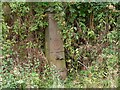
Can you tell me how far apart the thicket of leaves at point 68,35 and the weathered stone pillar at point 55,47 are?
8 cm

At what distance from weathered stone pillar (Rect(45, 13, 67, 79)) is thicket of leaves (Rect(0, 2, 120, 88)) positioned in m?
0.08

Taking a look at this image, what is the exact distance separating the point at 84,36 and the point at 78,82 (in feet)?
3.14

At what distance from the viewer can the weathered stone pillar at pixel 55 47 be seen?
434cm

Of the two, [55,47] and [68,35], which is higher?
[68,35]

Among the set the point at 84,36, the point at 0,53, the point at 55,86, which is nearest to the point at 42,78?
the point at 55,86

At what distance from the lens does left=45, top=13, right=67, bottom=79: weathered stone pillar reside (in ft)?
14.2

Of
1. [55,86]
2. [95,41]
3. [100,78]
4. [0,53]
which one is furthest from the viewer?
[95,41]

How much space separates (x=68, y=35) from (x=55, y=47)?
0.31 metres

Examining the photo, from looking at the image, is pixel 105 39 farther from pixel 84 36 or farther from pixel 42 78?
pixel 42 78

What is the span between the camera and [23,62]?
438 centimetres

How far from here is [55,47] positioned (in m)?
4.34

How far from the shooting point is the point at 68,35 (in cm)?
443

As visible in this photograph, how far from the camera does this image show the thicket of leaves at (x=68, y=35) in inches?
169

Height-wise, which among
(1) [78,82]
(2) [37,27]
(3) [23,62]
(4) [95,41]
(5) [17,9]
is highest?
(5) [17,9]
